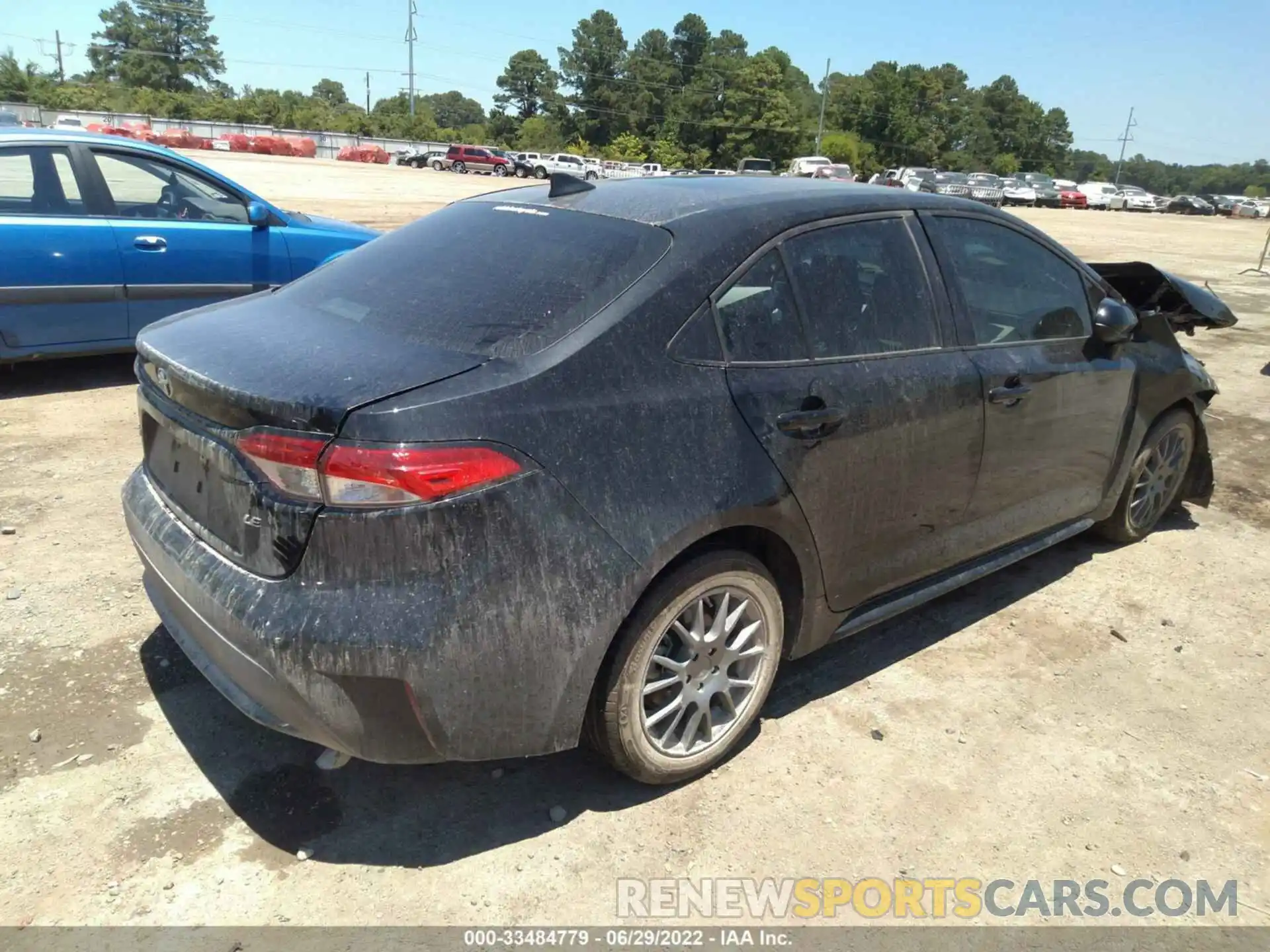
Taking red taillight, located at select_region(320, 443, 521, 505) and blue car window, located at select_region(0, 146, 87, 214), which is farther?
blue car window, located at select_region(0, 146, 87, 214)

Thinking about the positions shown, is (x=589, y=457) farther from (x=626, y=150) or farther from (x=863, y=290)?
(x=626, y=150)

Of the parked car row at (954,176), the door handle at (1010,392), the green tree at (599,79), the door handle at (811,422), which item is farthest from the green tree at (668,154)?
the door handle at (811,422)

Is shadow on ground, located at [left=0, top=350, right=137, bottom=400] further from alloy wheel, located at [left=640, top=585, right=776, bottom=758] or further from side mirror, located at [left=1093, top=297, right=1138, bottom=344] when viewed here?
side mirror, located at [left=1093, top=297, right=1138, bottom=344]

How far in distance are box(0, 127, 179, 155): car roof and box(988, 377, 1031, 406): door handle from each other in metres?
5.68

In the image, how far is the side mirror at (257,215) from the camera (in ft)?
20.9

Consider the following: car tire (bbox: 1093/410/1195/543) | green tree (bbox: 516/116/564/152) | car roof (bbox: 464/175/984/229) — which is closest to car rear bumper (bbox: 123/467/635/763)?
car roof (bbox: 464/175/984/229)

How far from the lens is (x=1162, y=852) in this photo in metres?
2.57

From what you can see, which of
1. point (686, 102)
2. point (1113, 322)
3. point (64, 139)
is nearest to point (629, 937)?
point (1113, 322)

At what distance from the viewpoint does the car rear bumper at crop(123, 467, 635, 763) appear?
2.04m

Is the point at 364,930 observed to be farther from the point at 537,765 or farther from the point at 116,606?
the point at 116,606

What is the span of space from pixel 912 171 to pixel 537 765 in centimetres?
4288

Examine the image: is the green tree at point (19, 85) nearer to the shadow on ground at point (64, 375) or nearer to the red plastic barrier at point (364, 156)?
the red plastic barrier at point (364, 156)

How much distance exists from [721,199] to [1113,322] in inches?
76.9

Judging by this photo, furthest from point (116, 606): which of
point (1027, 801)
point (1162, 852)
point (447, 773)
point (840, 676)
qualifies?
point (1162, 852)
